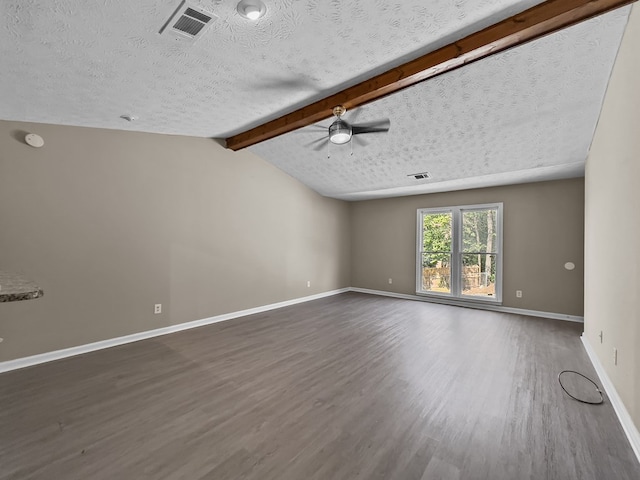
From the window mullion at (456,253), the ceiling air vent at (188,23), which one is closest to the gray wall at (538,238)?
the window mullion at (456,253)

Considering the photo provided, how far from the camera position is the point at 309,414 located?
2.18m

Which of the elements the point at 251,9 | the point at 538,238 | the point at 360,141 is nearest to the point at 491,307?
the point at 538,238

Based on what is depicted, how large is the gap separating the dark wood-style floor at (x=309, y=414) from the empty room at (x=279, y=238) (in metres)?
0.02

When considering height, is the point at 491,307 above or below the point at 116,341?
above

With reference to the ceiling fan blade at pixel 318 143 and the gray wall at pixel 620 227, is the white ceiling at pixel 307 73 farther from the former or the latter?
the gray wall at pixel 620 227

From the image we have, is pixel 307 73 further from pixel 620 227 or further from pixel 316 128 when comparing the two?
pixel 620 227

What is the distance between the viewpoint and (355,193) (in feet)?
21.3

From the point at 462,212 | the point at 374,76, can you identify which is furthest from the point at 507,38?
the point at 462,212

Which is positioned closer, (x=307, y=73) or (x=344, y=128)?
(x=307, y=73)

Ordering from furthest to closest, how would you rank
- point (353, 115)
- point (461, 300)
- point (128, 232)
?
point (461, 300) → point (128, 232) → point (353, 115)

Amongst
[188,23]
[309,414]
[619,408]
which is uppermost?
[188,23]

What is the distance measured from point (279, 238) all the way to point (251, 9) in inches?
164

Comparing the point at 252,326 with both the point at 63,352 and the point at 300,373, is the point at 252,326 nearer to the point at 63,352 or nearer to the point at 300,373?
the point at 300,373

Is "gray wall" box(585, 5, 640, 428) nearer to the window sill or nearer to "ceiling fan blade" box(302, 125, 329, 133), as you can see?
the window sill
